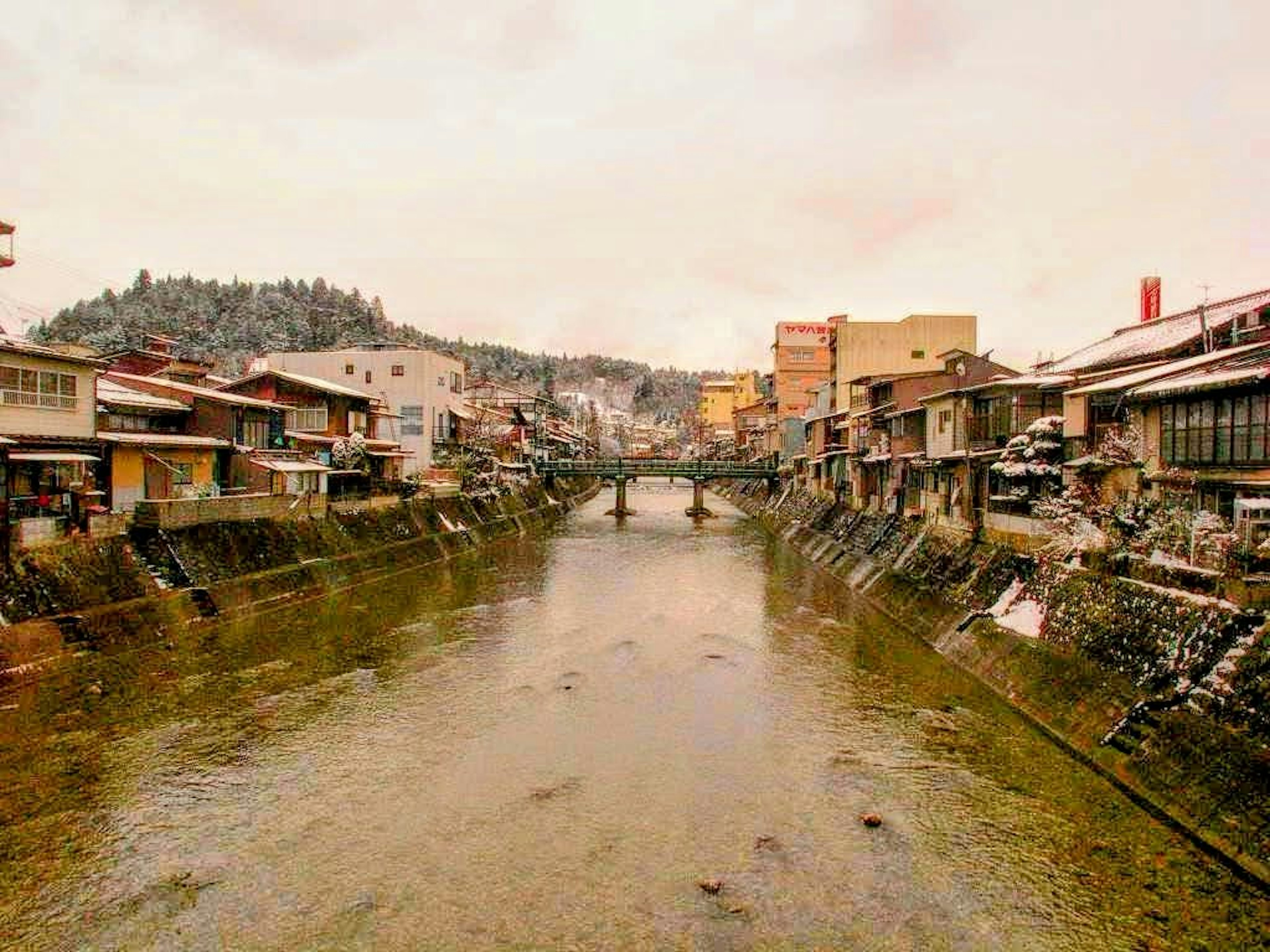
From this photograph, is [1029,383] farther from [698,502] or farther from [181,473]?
[698,502]

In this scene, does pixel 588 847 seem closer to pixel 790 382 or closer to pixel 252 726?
pixel 252 726

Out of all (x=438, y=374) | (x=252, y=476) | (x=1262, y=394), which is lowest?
(x=252, y=476)

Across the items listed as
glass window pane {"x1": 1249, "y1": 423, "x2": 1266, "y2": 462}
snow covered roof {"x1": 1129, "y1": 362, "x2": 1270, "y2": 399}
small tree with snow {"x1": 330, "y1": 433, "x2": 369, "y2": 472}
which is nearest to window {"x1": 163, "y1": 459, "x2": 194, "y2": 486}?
small tree with snow {"x1": 330, "y1": 433, "x2": 369, "y2": 472}

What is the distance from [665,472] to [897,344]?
23.5 meters

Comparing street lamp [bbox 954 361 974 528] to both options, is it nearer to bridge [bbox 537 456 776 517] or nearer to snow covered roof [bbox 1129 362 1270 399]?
snow covered roof [bbox 1129 362 1270 399]

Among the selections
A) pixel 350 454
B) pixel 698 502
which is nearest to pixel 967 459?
pixel 350 454

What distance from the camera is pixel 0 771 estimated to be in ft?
44.3

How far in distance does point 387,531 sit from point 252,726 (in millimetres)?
22669

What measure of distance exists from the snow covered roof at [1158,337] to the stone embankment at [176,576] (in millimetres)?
30018

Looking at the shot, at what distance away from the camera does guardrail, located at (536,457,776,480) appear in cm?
6788

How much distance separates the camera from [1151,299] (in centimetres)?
3372

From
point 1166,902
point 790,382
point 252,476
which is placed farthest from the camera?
point 790,382

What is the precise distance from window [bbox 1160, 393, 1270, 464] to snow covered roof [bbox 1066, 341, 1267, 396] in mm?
1508

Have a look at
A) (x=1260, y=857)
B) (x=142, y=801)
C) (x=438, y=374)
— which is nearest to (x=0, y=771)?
(x=142, y=801)
